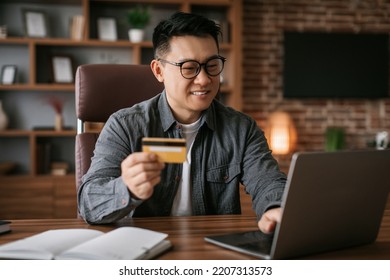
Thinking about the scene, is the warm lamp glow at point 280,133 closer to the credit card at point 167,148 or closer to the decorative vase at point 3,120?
the decorative vase at point 3,120

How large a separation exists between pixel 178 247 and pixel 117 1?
299 cm

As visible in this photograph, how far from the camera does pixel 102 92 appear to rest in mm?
1588

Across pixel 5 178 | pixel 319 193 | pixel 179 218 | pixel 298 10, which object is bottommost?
pixel 5 178

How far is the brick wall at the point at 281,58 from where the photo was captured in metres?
3.95

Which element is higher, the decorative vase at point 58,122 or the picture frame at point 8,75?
the picture frame at point 8,75

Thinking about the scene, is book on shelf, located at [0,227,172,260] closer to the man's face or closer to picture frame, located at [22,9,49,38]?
the man's face

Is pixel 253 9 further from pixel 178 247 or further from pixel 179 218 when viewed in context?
pixel 178 247

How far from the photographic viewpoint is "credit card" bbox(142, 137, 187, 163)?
89 centimetres

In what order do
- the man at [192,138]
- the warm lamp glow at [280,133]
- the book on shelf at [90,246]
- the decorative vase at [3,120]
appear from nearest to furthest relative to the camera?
the book on shelf at [90,246] < the man at [192,138] < the decorative vase at [3,120] < the warm lamp glow at [280,133]

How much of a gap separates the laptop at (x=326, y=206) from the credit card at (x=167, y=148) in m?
0.19

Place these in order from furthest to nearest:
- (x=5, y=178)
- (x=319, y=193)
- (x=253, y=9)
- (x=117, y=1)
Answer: (x=253, y=9) < (x=117, y=1) < (x=5, y=178) < (x=319, y=193)

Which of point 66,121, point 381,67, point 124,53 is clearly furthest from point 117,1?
point 381,67

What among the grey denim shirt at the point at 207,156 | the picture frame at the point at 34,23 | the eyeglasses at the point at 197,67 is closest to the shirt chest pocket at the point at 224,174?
the grey denim shirt at the point at 207,156
